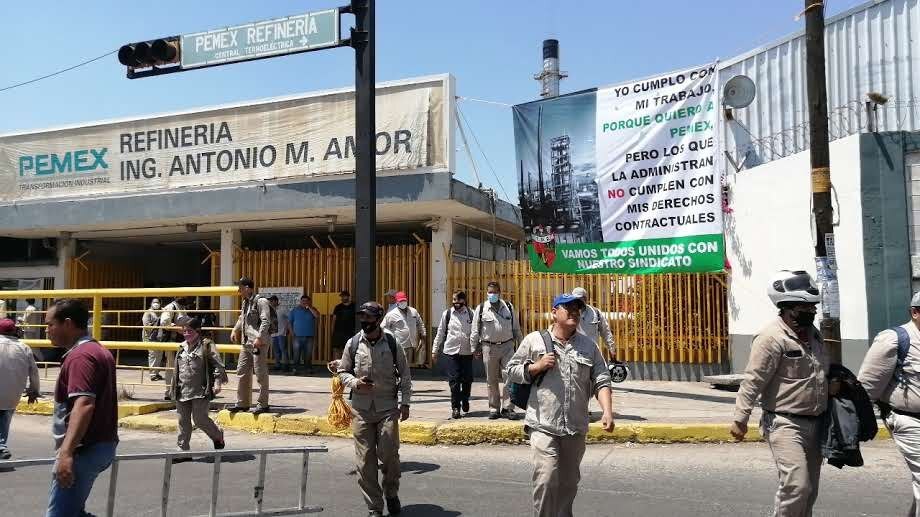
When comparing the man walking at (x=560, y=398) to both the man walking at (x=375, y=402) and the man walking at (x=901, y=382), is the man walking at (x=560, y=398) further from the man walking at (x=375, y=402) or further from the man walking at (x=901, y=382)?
the man walking at (x=901, y=382)

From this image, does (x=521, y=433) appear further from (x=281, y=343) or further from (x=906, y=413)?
(x=281, y=343)

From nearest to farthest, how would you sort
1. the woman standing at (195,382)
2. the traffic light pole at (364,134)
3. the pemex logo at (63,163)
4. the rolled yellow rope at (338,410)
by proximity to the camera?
the woman standing at (195,382) → the rolled yellow rope at (338,410) → the traffic light pole at (364,134) → the pemex logo at (63,163)

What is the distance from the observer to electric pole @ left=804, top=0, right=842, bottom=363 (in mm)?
7648

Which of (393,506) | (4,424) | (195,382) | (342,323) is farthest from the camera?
(342,323)

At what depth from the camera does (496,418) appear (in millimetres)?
8922

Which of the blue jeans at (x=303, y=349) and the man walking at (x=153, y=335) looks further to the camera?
the blue jeans at (x=303, y=349)

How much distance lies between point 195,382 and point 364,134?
139 inches

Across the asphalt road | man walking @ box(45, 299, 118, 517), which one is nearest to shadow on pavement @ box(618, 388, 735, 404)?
the asphalt road

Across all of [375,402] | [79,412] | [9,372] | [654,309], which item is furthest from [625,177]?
[79,412]

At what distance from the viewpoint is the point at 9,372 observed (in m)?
6.87

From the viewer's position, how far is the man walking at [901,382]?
4.25 meters

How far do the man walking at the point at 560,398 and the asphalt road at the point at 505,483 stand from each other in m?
1.34

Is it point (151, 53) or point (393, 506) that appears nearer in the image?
point (393, 506)

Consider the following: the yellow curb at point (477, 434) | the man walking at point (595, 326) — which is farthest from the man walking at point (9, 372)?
the man walking at point (595, 326)
